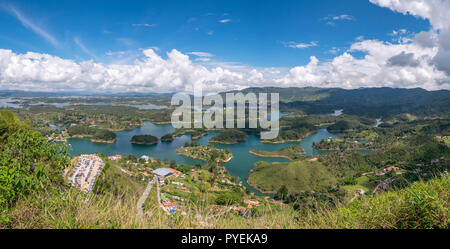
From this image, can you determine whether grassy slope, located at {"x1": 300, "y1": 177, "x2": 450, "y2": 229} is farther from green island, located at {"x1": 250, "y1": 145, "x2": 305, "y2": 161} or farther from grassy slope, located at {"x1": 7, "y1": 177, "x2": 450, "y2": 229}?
green island, located at {"x1": 250, "y1": 145, "x2": 305, "y2": 161}

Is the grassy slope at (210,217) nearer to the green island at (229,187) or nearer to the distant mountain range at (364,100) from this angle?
the green island at (229,187)

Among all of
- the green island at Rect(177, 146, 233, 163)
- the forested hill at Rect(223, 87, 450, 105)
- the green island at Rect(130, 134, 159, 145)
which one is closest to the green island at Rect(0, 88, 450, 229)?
the green island at Rect(177, 146, 233, 163)

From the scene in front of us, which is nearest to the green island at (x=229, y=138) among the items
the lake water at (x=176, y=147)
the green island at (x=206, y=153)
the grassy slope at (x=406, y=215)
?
the lake water at (x=176, y=147)

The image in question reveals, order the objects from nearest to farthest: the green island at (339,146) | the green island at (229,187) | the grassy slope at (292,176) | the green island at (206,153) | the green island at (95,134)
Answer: the green island at (229,187) < the grassy slope at (292,176) < the green island at (206,153) < the green island at (339,146) < the green island at (95,134)

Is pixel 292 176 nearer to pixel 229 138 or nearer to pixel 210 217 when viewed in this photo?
pixel 229 138

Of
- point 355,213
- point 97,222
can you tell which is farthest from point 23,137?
point 355,213

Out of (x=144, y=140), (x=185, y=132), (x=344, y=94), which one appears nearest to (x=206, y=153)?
(x=144, y=140)
